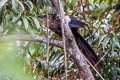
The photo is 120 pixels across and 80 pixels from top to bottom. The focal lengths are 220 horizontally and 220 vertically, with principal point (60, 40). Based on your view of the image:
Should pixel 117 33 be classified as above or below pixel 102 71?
above

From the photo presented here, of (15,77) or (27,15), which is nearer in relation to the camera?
(15,77)

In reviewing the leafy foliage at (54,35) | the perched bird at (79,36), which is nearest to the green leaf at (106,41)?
the leafy foliage at (54,35)

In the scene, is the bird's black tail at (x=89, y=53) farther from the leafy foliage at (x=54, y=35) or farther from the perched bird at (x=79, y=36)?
the leafy foliage at (x=54, y=35)

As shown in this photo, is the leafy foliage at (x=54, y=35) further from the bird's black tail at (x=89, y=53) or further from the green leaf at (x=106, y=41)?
the bird's black tail at (x=89, y=53)

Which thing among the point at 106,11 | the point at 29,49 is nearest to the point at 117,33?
the point at 106,11

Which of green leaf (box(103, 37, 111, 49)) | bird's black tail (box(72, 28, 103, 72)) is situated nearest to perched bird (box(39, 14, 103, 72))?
bird's black tail (box(72, 28, 103, 72))

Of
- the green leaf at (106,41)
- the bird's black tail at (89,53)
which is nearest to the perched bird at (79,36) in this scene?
the bird's black tail at (89,53)

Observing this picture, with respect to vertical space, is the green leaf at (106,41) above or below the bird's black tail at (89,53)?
above

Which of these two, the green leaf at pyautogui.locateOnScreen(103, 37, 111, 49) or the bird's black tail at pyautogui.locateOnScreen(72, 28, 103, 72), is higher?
the green leaf at pyautogui.locateOnScreen(103, 37, 111, 49)

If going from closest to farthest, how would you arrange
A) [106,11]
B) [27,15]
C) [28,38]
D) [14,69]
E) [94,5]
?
[14,69]
[28,38]
[27,15]
[106,11]
[94,5]

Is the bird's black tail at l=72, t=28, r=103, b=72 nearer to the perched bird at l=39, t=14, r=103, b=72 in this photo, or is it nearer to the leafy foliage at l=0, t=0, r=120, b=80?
the perched bird at l=39, t=14, r=103, b=72

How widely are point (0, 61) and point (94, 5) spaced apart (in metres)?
1.91

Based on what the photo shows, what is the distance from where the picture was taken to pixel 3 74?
1.39 ft

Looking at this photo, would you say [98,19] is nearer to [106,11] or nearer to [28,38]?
[106,11]
